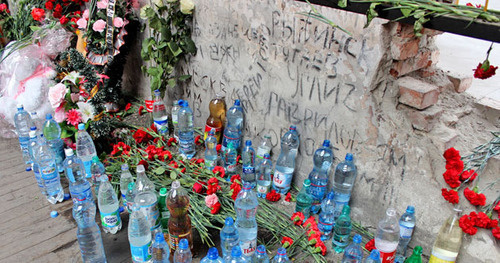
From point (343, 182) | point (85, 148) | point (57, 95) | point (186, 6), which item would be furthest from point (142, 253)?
point (186, 6)

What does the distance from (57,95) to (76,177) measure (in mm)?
897

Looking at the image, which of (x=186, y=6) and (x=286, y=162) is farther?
(x=186, y=6)

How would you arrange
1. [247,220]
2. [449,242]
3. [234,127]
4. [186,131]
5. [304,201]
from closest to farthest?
[449,242], [247,220], [304,201], [234,127], [186,131]

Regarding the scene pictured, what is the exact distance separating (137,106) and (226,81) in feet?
5.10

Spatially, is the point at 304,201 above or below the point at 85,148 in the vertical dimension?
below

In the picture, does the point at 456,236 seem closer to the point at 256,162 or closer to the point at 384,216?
the point at 384,216

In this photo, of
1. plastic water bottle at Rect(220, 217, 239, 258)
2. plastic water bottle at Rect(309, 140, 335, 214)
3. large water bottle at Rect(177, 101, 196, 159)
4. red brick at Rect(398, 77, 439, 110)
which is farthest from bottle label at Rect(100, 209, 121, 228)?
red brick at Rect(398, 77, 439, 110)

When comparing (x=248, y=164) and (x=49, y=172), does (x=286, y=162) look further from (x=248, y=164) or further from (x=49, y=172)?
(x=49, y=172)

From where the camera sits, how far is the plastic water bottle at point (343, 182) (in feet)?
9.57

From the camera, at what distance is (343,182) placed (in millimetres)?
2988

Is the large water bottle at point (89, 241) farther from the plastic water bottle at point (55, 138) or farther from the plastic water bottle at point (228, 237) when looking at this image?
the plastic water bottle at point (55, 138)

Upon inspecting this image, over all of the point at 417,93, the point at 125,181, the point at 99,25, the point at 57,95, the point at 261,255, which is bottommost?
the point at 261,255

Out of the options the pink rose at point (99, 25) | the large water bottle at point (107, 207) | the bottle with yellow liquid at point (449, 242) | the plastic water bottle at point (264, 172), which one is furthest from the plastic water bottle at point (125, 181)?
the bottle with yellow liquid at point (449, 242)

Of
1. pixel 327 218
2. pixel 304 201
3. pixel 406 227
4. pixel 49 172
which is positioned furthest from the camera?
pixel 49 172
